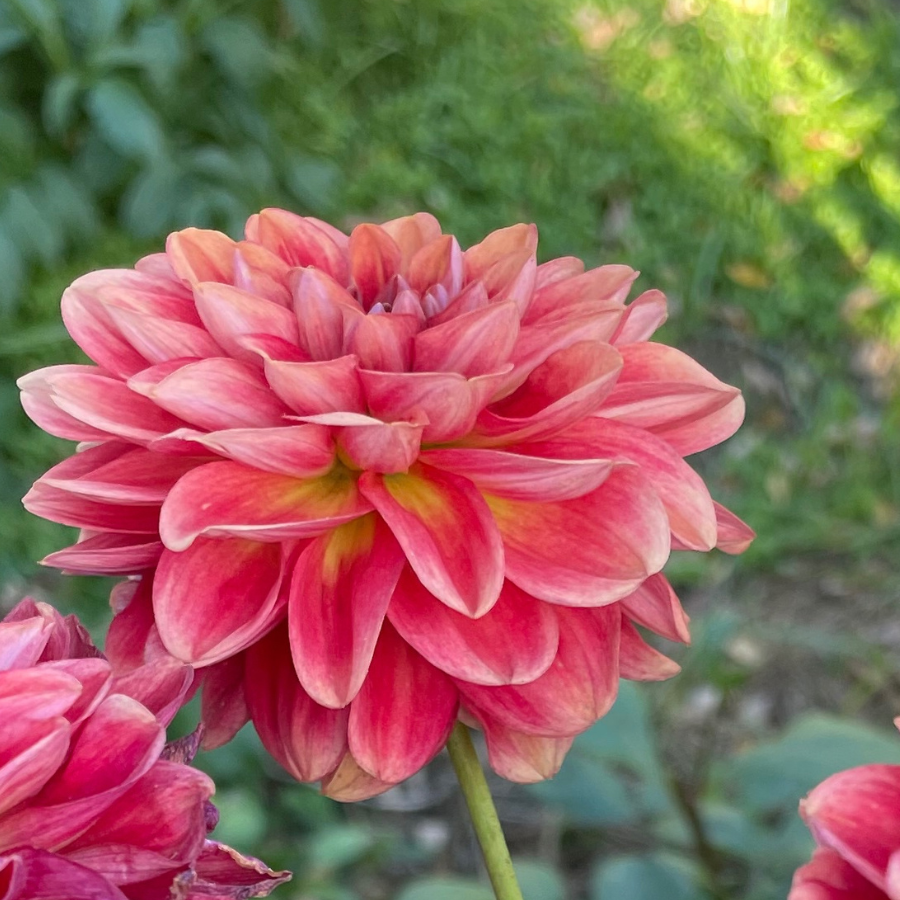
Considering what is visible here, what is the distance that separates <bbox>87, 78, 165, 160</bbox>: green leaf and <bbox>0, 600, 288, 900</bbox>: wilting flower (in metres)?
1.19

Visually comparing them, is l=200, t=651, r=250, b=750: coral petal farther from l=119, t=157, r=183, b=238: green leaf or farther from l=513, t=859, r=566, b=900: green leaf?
l=119, t=157, r=183, b=238: green leaf

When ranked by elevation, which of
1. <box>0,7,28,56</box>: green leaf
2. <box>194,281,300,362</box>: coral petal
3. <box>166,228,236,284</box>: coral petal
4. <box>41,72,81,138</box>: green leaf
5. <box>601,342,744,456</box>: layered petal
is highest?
<box>601,342,744,456</box>: layered petal

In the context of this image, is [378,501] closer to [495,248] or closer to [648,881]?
[495,248]

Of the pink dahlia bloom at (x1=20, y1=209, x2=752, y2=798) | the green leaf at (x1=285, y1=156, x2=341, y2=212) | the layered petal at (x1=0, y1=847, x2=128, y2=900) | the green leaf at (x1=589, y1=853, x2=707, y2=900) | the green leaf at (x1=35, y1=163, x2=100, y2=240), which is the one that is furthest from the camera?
the green leaf at (x1=285, y1=156, x2=341, y2=212)

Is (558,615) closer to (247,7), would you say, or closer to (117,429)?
(117,429)

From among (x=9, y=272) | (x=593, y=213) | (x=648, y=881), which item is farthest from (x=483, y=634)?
(x=593, y=213)

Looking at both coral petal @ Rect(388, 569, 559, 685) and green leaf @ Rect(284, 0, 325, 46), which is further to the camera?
green leaf @ Rect(284, 0, 325, 46)

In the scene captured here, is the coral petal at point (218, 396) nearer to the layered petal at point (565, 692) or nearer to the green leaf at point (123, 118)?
the layered petal at point (565, 692)

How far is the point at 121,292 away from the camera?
452 millimetres

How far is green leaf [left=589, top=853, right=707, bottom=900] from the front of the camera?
26.6 inches

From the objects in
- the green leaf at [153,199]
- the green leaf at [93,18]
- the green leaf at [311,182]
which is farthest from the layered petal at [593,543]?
the green leaf at [311,182]

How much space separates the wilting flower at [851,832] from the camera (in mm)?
349

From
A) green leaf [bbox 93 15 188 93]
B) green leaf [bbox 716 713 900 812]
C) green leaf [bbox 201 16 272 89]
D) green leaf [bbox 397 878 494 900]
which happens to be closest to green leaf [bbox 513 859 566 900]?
green leaf [bbox 397 878 494 900]

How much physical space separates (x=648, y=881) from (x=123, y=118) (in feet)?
3.82
